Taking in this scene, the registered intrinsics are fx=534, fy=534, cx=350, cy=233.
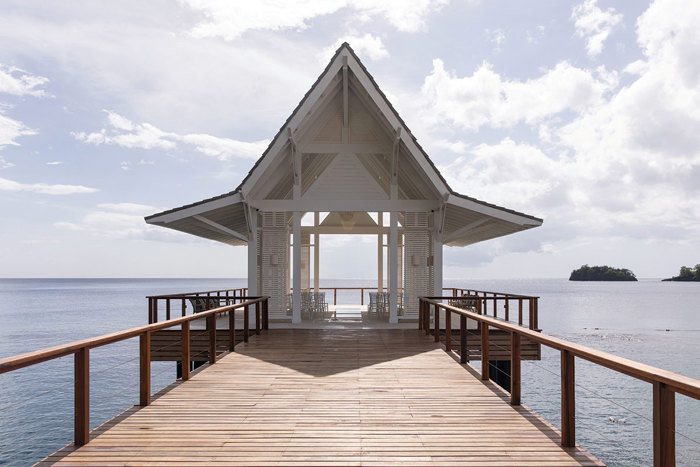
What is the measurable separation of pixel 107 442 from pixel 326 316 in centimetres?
1098

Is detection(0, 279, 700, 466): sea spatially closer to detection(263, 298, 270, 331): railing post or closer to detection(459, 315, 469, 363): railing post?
detection(459, 315, 469, 363): railing post

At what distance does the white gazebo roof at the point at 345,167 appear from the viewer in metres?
11.5

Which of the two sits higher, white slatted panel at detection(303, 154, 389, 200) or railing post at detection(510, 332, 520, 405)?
white slatted panel at detection(303, 154, 389, 200)

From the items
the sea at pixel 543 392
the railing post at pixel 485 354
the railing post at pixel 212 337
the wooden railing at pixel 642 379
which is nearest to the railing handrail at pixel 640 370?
the wooden railing at pixel 642 379

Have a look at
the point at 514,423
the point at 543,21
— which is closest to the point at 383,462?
the point at 514,423

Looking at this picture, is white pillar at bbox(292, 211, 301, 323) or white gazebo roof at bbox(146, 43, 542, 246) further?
white pillar at bbox(292, 211, 301, 323)

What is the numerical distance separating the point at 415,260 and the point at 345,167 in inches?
109

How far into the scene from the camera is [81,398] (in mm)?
4160

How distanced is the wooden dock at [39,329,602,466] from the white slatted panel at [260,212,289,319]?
5058 millimetres

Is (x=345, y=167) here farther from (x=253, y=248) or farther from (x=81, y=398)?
(x=81, y=398)

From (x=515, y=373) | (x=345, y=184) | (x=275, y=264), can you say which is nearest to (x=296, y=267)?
(x=275, y=264)

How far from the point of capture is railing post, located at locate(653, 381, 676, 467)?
2812 millimetres

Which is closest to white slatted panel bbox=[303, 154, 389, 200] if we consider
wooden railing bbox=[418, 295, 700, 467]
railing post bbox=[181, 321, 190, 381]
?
railing post bbox=[181, 321, 190, 381]

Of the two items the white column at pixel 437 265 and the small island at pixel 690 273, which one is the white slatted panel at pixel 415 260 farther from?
the small island at pixel 690 273
